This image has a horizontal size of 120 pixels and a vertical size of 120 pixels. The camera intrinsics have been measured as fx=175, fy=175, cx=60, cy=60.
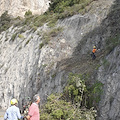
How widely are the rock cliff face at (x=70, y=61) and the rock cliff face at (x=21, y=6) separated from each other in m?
17.2

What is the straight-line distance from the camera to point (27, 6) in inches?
1404

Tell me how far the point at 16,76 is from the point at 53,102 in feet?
27.4

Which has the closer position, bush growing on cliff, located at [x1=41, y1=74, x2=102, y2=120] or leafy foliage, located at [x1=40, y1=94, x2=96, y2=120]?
leafy foliage, located at [x1=40, y1=94, x2=96, y2=120]

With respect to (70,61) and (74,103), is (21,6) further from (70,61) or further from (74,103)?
(74,103)

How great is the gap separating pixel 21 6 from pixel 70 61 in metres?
27.2

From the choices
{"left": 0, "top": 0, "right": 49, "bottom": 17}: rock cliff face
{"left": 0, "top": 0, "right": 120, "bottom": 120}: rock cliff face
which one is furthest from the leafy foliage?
{"left": 0, "top": 0, "right": 49, "bottom": 17}: rock cliff face

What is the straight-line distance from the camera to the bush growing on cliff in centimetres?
691

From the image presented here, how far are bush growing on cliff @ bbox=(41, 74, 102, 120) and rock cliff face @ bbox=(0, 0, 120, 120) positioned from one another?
465 millimetres

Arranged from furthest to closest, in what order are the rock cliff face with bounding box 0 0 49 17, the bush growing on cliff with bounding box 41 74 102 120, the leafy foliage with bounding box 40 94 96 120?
the rock cliff face with bounding box 0 0 49 17
the bush growing on cliff with bounding box 41 74 102 120
the leafy foliage with bounding box 40 94 96 120

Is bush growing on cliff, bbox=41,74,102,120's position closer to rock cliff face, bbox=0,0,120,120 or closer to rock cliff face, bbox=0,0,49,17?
rock cliff face, bbox=0,0,120,120

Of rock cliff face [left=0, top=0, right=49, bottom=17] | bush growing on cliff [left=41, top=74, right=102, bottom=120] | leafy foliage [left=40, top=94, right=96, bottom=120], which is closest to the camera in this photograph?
leafy foliage [left=40, top=94, right=96, bottom=120]

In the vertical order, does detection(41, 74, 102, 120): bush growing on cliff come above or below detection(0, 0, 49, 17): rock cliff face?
below

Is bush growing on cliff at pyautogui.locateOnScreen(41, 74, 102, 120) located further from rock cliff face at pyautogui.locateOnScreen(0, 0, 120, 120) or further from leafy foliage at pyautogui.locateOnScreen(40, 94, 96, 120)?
rock cliff face at pyautogui.locateOnScreen(0, 0, 120, 120)

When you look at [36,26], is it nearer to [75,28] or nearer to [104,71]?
[75,28]
